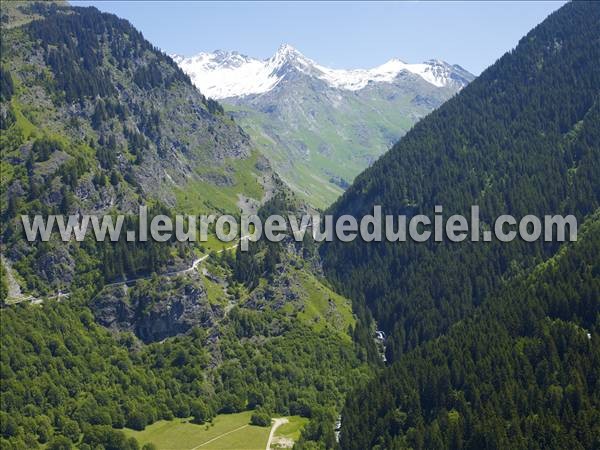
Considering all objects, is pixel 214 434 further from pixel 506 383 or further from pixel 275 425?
pixel 506 383

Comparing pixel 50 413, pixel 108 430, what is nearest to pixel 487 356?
pixel 108 430

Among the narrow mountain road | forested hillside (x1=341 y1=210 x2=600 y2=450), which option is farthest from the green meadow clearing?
forested hillside (x1=341 y1=210 x2=600 y2=450)

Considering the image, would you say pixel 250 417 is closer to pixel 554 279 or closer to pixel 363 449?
pixel 363 449

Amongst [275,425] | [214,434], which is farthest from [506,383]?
[214,434]

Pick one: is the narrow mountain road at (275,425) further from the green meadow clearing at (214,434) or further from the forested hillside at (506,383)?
the forested hillside at (506,383)

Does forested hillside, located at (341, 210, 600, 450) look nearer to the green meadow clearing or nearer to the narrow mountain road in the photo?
the narrow mountain road

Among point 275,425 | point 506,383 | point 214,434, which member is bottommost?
point 214,434

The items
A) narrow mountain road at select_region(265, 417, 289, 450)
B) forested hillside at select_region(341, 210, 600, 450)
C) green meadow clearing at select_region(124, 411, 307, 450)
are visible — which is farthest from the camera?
narrow mountain road at select_region(265, 417, 289, 450)

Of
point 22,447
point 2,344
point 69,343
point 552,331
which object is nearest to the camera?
point 22,447

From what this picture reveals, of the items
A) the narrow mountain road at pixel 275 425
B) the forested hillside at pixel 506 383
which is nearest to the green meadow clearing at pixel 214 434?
the narrow mountain road at pixel 275 425
